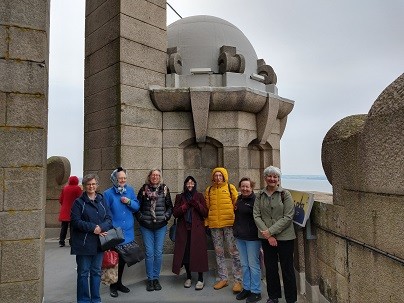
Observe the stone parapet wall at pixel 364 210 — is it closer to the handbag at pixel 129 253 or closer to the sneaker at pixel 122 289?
the handbag at pixel 129 253

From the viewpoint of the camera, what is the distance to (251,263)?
428cm

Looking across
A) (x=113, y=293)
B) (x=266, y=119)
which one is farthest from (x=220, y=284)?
(x=266, y=119)

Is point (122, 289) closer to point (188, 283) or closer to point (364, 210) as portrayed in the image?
point (188, 283)

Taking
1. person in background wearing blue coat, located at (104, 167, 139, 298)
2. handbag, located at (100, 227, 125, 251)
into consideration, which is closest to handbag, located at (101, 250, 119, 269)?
person in background wearing blue coat, located at (104, 167, 139, 298)

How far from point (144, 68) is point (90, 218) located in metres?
2.75

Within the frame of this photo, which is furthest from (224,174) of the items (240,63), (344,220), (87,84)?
(87,84)

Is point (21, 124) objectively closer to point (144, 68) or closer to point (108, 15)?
point (144, 68)

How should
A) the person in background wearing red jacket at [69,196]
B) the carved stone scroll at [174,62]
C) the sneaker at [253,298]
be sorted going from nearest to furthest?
1. the sneaker at [253,298]
2. the carved stone scroll at [174,62]
3. the person in background wearing red jacket at [69,196]

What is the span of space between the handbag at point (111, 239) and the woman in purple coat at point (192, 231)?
1.02 meters

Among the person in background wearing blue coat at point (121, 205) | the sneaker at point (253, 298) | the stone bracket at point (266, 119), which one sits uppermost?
the stone bracket at point (266, 119)

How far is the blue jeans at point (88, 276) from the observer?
3859mm

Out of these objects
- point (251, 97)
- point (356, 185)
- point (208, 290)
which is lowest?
point (208, 290)

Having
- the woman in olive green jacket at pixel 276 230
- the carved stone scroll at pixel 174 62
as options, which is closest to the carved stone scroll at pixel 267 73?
the carved stone scroll at pixel 174 62

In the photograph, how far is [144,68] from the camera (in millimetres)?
5469
